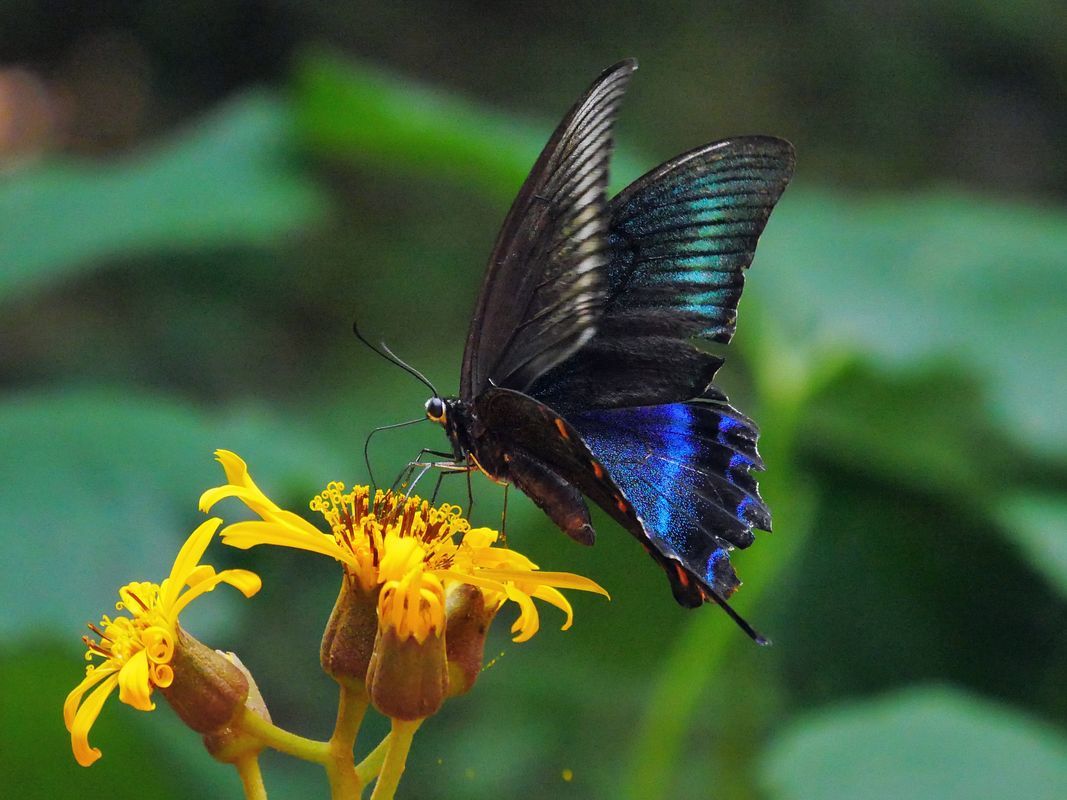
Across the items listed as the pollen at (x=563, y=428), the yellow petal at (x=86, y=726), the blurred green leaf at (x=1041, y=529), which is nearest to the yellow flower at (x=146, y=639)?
the yellow petal at (x=86, y=726)

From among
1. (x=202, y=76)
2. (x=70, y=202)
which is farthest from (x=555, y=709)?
(x=202, y=76)

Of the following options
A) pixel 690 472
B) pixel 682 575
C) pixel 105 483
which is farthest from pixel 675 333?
pixel 105 483

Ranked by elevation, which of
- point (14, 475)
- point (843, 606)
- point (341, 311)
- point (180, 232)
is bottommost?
point (341, 311)

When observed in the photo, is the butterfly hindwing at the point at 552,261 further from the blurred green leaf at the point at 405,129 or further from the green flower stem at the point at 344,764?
the blurred green leaf at the point at 405,129

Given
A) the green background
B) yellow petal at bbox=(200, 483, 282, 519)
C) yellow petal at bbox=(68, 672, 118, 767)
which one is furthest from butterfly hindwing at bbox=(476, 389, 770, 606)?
yellow petal at bbox=(68, 672, 118, 767)

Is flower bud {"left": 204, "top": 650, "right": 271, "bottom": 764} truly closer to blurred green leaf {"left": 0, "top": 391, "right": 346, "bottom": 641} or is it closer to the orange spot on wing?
the orange spot on wing

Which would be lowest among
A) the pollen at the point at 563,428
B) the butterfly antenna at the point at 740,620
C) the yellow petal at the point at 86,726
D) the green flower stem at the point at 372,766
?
the green flower stem at the point at 372,766

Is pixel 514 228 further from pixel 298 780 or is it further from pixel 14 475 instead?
pixel 298 780
